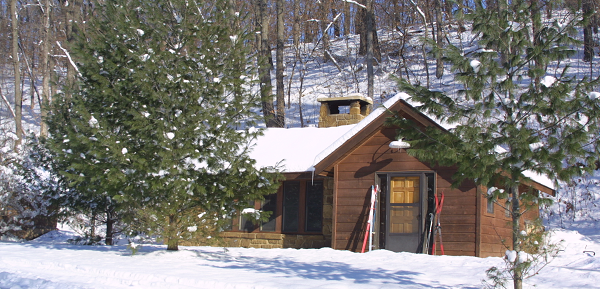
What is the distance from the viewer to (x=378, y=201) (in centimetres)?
1162

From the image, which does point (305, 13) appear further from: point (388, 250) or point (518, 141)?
point (518, 141)

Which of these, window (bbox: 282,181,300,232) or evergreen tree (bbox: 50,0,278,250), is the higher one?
evergreen tree (bbox: 50,0,278,250)

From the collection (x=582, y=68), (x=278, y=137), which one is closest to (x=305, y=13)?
(x=582, y=68)

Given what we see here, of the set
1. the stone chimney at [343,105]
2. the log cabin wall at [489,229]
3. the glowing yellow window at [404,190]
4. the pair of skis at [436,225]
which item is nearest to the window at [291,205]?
the glowing yellow window at [404,190]

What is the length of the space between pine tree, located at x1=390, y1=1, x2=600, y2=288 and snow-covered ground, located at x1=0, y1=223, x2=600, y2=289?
1835 mm

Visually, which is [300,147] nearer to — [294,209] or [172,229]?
[294,209]

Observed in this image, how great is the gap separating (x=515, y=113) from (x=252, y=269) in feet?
15.5

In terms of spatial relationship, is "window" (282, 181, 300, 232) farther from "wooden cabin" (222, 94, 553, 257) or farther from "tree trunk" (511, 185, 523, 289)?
"tree trunk" (511, 185, 523, 289)

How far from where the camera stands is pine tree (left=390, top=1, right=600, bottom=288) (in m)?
5.88

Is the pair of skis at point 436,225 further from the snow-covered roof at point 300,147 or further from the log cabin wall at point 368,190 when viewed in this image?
the snow-covered roof at point 300,147

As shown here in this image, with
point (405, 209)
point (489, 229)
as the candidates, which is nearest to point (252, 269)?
point (405, 209)

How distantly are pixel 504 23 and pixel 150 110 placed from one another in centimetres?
603

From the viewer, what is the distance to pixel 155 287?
707 cm

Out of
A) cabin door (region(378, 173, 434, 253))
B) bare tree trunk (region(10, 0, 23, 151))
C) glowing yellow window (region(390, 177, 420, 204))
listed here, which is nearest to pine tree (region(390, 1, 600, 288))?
A: cabin door (region(378, 173, 434, 253))
